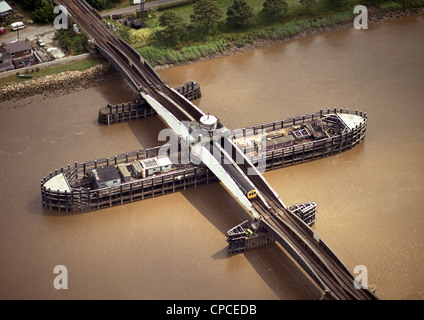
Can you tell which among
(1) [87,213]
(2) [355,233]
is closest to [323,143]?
(2) [355,233]

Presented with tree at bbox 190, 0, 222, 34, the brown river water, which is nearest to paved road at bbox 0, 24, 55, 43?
the brown river water

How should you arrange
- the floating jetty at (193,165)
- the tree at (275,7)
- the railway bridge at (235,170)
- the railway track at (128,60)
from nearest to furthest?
Result: the railway bridge at (235,170)
the floating jetty at (193,165)
the railway track at (128,60)
the tree at (275,7)

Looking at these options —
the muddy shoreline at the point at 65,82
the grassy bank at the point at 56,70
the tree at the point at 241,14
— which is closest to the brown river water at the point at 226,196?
the muddy shoreline at the point at 65,82

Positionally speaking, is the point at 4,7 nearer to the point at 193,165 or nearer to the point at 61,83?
the point at 61,83

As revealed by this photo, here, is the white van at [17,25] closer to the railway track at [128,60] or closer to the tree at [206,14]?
the railway track at [128,60]

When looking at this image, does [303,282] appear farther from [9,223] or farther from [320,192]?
[9,223]

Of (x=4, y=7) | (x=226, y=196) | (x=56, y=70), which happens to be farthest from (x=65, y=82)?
(x=226, y=196)
